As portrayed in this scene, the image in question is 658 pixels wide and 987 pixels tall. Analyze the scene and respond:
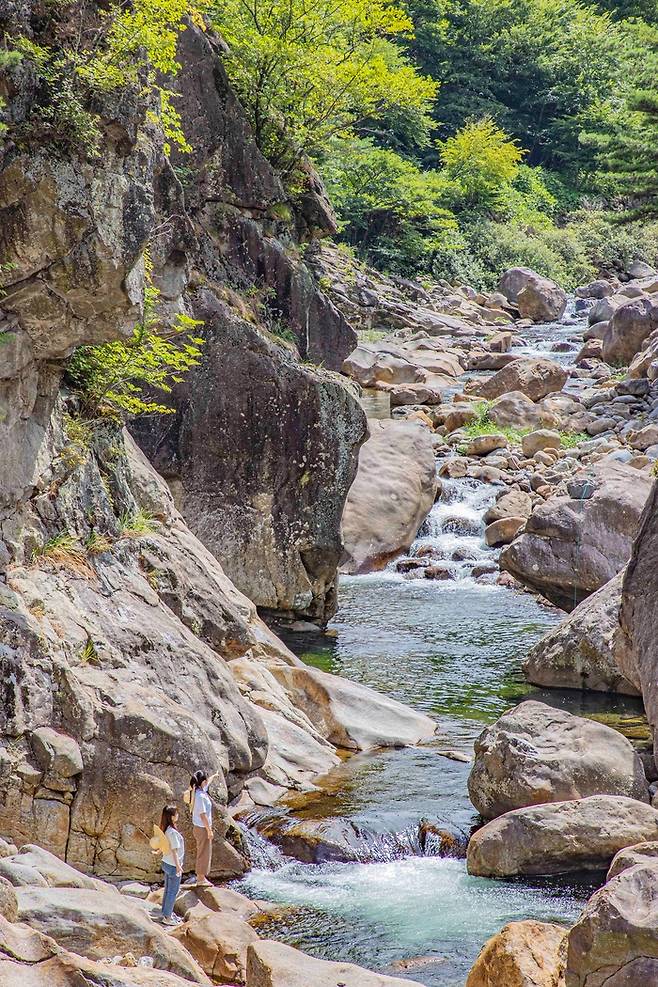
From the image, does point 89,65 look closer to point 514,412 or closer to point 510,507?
point 510,507

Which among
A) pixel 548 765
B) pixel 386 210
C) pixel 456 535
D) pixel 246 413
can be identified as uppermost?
pixel 386 210

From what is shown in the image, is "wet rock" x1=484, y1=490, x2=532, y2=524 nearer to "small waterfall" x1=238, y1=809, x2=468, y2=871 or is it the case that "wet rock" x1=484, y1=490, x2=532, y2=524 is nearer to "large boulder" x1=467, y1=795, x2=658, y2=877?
"small waterfall" x1=238, y1=809, x2=468, y2=871

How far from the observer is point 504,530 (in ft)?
78.2

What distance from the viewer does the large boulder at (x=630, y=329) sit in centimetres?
3503

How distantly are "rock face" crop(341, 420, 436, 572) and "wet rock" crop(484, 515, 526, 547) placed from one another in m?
1.74

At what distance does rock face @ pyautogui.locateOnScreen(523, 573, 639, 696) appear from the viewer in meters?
16.3

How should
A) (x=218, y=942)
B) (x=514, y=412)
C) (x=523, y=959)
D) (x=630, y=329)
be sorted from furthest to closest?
(x=630, y=329) → (x=514, y=412) → (x=218, y=942) → (x=523, y=959)

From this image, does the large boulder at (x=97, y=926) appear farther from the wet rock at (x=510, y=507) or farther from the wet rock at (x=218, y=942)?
the wet rock at (x=510, y=507)

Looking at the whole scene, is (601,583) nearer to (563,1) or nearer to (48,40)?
(48,40)

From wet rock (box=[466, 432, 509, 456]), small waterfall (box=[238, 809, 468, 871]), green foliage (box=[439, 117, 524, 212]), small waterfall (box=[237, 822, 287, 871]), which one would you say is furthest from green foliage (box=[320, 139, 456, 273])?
small waterfall (box=[237, 822, 287, 871])

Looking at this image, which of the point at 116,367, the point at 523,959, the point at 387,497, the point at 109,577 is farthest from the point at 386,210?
the point at 523,959

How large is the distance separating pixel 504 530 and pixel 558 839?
1356 centimetres

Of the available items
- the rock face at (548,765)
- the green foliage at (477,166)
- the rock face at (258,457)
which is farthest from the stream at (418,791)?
the green foliage at (477,166)

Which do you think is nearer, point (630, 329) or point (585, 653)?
point (585, 653)
